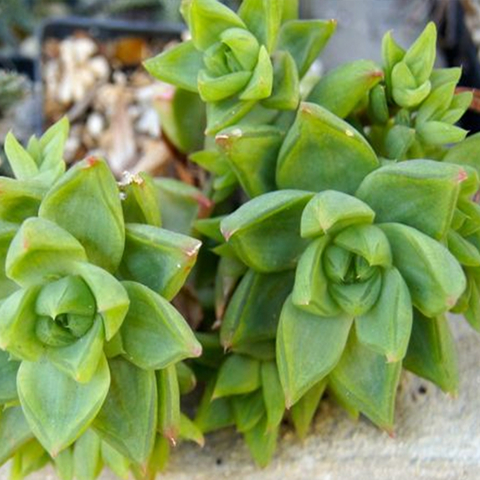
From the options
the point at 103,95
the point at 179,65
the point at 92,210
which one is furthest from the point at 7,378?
the point at 103,95

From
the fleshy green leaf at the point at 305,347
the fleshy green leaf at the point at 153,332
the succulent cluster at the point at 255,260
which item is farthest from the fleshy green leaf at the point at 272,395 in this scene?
the fleshy green leaf at the point at 153,332

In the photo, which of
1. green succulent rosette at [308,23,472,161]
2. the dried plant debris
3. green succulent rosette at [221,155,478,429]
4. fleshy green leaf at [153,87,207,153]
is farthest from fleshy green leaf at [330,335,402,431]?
the dried plant debris

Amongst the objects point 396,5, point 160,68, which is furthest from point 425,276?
point 396,5

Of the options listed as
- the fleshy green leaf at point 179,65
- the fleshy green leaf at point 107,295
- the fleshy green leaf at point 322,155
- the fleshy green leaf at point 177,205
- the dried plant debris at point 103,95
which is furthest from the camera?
the dried plant debris at point 103,95

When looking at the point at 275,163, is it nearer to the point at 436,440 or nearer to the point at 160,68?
the point at 160,68

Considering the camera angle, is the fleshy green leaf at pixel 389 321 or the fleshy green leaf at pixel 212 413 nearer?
the fleshy green leaf at pixel 389 321

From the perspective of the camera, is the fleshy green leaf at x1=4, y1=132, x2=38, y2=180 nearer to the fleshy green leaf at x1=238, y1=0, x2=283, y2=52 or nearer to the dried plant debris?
the fleshy green leaf at x1=238, y1=0, x2=283, y2=52

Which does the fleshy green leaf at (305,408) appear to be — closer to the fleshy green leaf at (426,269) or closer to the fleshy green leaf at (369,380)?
the fleshy green leaf at (369,380)
